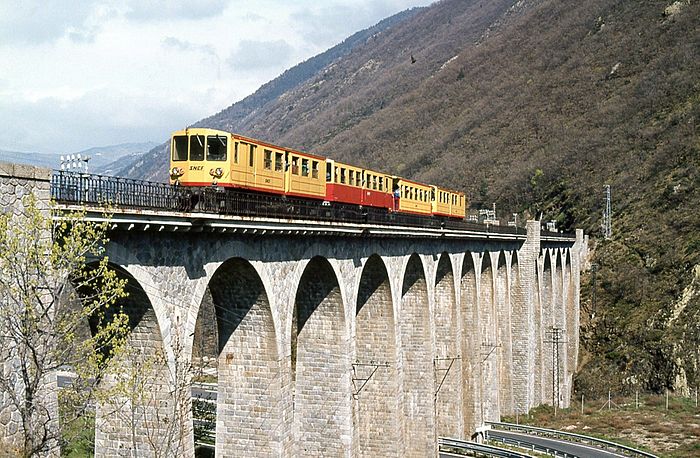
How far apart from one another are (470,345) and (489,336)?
13.8ft

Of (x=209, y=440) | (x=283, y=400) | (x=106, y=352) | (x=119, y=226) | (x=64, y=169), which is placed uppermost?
(x=64, y=169)

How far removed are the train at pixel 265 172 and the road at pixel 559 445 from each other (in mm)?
18015

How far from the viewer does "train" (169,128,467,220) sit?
20.6 meters

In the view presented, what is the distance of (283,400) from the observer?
2172 centimetres

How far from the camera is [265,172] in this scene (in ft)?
76.2

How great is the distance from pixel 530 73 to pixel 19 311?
146m

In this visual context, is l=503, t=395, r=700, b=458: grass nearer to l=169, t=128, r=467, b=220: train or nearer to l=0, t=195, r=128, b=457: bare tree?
l=169, t=128, r=467, b=220: train

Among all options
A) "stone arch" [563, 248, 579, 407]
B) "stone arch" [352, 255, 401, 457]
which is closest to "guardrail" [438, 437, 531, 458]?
"stone arch" [352, 255, 401, 457]

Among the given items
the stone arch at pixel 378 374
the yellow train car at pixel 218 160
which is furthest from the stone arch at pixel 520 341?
the yellow train car at pixel 218 160

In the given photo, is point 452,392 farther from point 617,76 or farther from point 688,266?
point 617,76

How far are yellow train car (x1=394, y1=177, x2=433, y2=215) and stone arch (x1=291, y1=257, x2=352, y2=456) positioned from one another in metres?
14.1

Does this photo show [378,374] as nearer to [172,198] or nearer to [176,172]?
[176,172]

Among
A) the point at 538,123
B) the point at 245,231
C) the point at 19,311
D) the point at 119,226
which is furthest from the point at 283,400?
the point at 538,123

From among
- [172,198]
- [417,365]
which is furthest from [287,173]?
[417,365]
